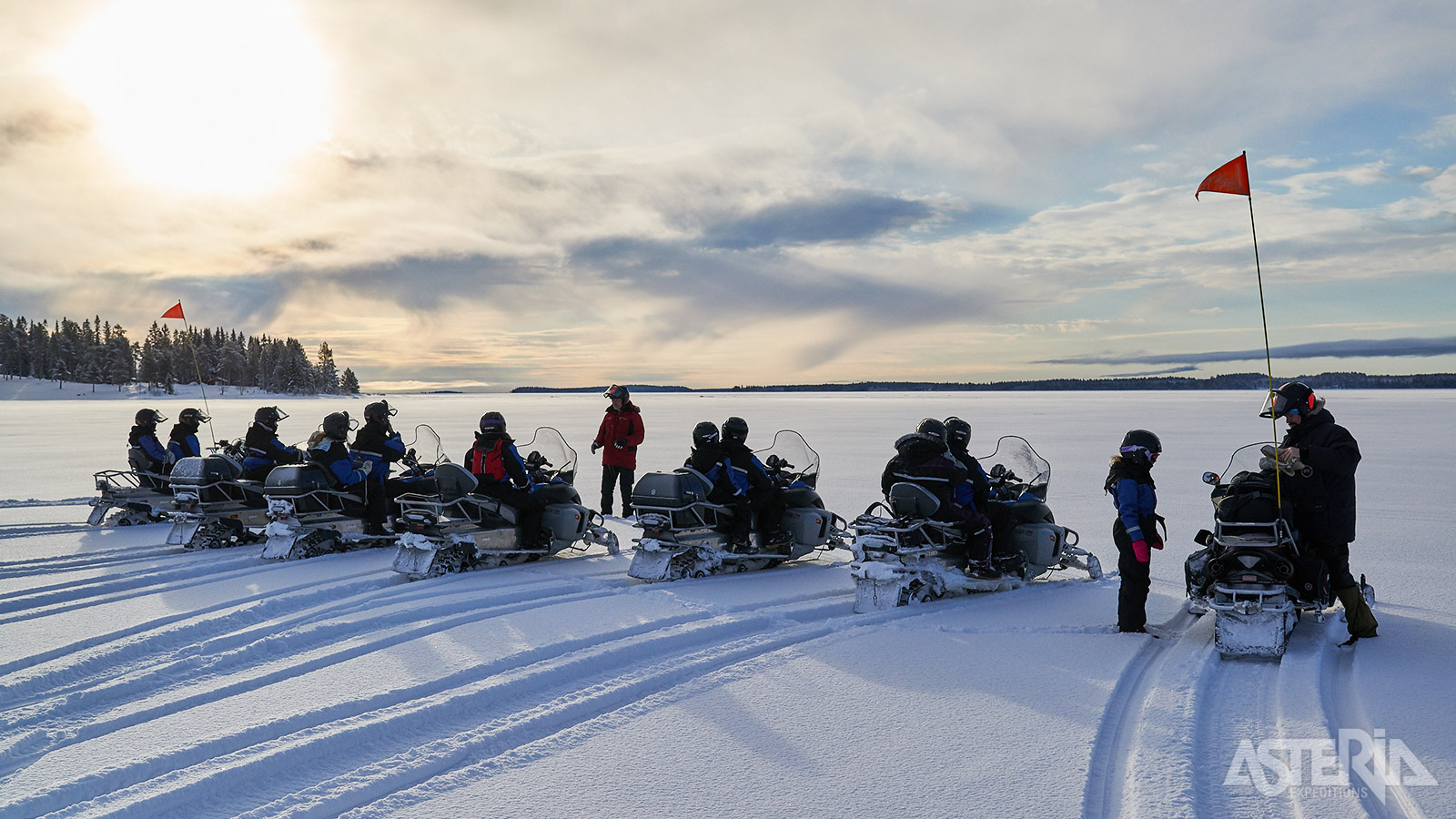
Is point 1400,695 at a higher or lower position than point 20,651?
lower

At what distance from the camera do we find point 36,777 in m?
3.16

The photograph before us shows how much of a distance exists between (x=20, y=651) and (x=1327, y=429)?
7805 mm

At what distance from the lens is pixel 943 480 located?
19.6ft

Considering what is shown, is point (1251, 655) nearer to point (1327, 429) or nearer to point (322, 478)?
point (1327, 429)

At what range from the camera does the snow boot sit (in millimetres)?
4691

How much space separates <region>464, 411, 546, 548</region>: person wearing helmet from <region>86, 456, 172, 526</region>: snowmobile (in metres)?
4.81

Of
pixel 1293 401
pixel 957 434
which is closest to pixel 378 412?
pixel 957 434

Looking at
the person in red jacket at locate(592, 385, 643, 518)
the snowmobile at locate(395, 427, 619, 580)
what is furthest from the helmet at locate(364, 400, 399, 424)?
the person in red jacket at locate(592, 385, 643, 518)

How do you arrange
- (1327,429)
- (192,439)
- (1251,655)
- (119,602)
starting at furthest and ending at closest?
(192,439) < (119,602) < (1327,429) < (1251,655)

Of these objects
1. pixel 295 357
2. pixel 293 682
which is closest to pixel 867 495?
pixel 293 682

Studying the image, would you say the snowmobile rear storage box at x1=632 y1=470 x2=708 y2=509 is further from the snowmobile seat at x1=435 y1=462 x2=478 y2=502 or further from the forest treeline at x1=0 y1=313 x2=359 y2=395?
the forest treeline at x1=0 y1=313 x2=359 y2=395

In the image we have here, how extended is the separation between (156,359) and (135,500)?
97.0m

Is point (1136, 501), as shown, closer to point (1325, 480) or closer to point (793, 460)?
point (1325, 480)

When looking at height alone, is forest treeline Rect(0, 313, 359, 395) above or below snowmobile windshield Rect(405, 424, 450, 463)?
above
